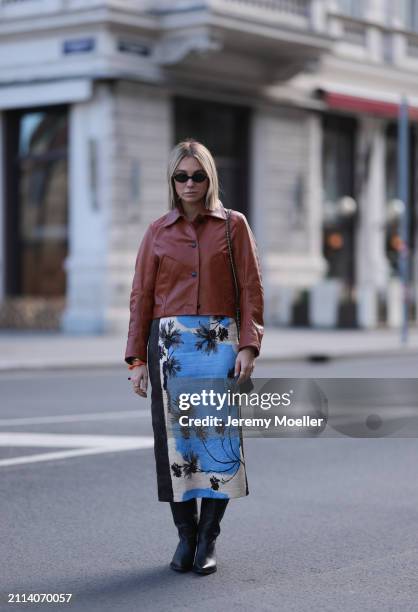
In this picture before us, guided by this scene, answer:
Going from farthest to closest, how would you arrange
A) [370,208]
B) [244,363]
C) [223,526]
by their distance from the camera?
[370,208] → [223,526] → [244,363]

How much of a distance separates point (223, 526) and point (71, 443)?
2.98 metres

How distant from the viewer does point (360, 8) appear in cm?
3047

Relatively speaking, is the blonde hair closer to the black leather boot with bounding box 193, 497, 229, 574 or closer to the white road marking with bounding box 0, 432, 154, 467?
the black leather boot with bounding box 193, 497, 229, 574

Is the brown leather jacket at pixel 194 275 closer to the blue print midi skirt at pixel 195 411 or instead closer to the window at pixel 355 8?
the blue print midi skirt at pixel 195 411

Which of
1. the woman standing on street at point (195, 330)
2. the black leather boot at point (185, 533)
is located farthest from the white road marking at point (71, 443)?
the woman standing on street at point (195, 330)

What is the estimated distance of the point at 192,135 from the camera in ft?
86.6

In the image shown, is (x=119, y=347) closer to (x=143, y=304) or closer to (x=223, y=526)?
(x=223, y=526)

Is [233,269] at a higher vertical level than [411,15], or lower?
lower

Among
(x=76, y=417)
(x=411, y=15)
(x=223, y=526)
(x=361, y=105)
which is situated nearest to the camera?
(x=223, y=526)

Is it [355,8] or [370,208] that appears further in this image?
[370,208]

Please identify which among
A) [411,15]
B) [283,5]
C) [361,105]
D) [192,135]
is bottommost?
[192,135]

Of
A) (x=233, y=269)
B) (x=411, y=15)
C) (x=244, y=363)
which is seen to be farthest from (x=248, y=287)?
(x=411, y=15)

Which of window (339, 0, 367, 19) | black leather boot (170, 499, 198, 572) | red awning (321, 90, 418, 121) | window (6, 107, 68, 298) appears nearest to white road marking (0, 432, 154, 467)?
black leather boot (170, 499, 198, 572)

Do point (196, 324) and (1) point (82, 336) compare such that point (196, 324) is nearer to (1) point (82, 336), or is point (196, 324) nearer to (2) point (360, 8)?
(1) point (82, 336)
